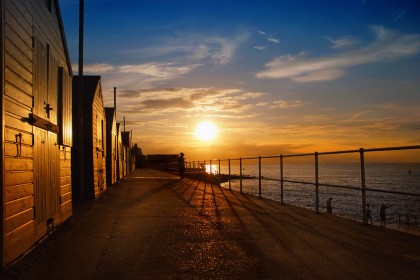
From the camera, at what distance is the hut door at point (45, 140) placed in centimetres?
674

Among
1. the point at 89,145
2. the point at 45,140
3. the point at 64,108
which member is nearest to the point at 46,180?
the point at 45,140

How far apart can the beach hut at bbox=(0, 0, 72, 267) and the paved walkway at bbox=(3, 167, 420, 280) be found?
0.41m

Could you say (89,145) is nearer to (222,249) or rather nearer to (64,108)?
(64,108)

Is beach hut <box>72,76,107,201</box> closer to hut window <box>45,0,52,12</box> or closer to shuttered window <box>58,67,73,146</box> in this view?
shuttered window <box>58,67,73,146</box>

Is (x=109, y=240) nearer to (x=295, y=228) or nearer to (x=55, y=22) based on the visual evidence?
(x=295, y=228)

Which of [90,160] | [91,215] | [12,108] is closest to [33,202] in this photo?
[12,108]

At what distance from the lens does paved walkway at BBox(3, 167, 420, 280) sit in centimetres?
506

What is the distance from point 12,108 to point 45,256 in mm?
2042

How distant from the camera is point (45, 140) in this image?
24.1 feet

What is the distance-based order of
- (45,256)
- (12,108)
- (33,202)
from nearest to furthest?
1. (12,108)
2. (45,256)
3. (33,202)

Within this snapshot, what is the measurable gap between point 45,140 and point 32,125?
1.00 meters

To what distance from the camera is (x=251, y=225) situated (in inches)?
335

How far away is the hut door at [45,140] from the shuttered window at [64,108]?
1.24 feet

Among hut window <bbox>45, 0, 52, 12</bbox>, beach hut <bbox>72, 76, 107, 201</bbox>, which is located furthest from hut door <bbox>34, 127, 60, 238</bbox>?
beach hut <bbox>72, 76, 107, 201</bbox>
